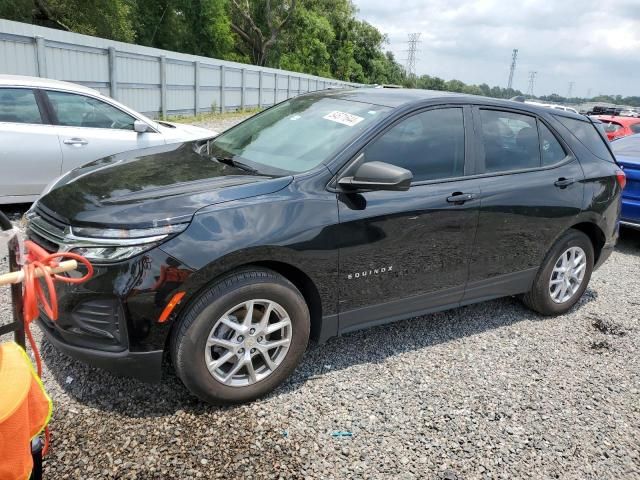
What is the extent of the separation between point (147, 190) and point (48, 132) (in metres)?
3.96

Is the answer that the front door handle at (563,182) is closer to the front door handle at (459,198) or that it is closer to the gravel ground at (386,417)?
the front door handle at (459,198)

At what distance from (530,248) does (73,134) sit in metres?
5.15

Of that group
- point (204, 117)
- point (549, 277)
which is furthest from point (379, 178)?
point (204, 117)

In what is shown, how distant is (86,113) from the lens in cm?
642

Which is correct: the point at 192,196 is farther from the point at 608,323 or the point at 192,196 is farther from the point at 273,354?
the point at 608,323

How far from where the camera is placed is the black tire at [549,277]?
426 centimetres

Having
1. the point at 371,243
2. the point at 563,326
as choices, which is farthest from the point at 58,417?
the point at 563,326

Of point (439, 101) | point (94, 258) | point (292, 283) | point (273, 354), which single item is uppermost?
point (439, 101)

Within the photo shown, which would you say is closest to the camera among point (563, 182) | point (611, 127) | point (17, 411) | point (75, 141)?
point (17, 411)

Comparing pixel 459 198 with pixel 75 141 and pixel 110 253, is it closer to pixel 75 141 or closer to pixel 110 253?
pixel 110 253

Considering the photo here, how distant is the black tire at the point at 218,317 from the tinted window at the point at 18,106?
4.54m

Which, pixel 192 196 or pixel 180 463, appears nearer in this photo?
pixel 180 463

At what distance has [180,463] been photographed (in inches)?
98.2

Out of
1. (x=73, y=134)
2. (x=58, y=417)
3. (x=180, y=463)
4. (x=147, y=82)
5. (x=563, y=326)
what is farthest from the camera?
(x=147, y=82)
